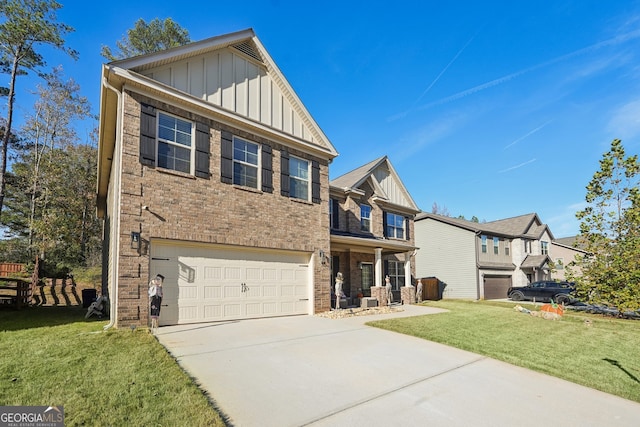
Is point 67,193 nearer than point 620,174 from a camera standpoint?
No

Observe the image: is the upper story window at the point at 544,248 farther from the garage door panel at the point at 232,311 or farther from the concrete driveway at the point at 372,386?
the garage door panel at the point at 232,311

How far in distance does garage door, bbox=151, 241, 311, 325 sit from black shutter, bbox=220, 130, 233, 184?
7.04 feet

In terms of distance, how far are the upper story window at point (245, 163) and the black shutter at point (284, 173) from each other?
0.94 m

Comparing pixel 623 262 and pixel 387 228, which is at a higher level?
pixel 387 228

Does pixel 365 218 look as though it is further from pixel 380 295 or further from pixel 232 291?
pixel 232 291

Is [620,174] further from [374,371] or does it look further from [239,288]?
[239,288]

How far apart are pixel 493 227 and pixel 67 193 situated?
113 feet

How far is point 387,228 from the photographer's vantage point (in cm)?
1942

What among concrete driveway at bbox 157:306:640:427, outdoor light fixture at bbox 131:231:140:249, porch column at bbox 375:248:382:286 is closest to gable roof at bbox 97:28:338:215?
outdoor light fixture at bbox 131:231:140:249

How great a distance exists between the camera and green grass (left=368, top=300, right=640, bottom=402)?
5863mm

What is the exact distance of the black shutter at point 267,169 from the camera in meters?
11.0

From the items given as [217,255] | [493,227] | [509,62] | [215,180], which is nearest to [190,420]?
[217,255]

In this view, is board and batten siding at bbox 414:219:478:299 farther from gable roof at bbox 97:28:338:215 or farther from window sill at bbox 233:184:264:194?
window sill at bbox 233:184:264:194

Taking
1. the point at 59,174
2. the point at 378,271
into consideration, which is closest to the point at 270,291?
the point at 378,271
